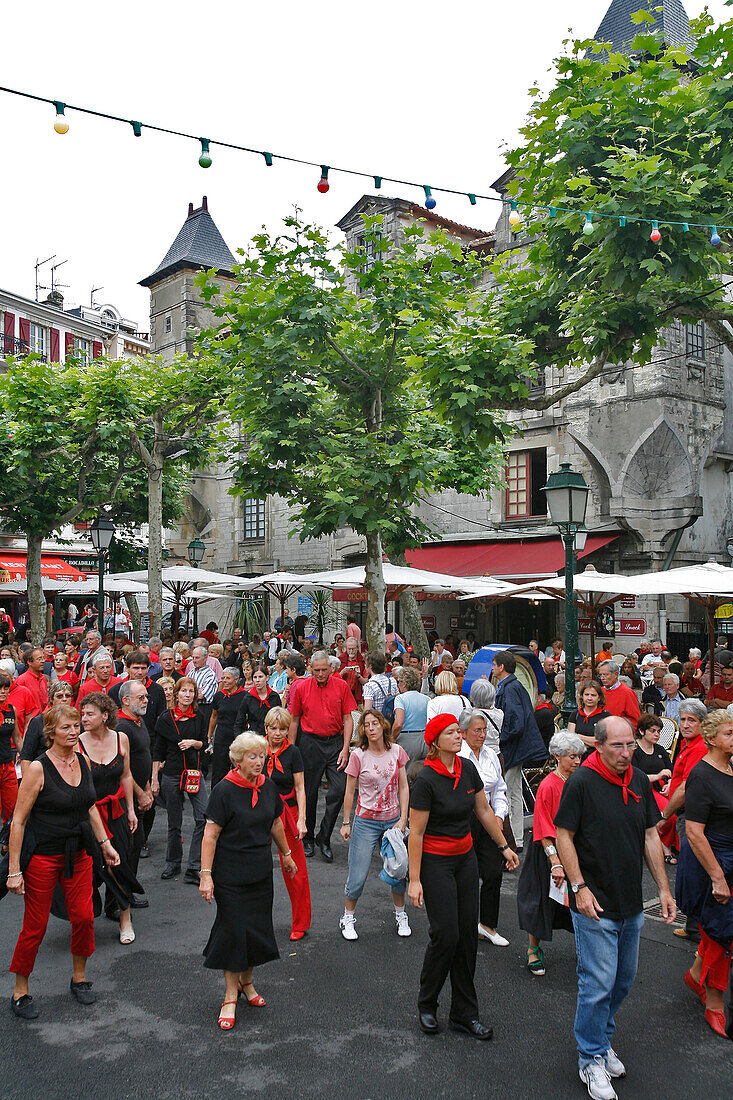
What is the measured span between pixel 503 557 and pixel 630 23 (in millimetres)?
13534

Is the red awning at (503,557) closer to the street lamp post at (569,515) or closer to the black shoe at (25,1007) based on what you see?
the street lamp post at (569,515)

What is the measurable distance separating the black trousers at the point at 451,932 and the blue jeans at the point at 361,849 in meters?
1.41

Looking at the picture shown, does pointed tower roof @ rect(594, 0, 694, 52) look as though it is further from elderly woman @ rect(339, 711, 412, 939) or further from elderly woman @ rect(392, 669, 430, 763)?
elderly woman @ rect(339, 711, 412, 939)

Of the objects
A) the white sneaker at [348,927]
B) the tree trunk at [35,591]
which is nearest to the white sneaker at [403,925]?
the white sneaker at [348,927]

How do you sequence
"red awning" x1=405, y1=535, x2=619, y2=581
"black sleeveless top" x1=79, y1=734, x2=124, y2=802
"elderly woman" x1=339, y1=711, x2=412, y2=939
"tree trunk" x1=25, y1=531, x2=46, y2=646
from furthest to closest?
"tree trunk" x1=25, y1=531, x2=46, y2=646 → "red awning" x1=405, y1=535, x2=619, y2=581 → "elderly woman" x1=339, y1=711, x2=412, y2=939 → "black sleeveless top" x1=79, y1=734, x2=124, y2=802

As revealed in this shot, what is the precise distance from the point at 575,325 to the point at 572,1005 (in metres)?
7.10

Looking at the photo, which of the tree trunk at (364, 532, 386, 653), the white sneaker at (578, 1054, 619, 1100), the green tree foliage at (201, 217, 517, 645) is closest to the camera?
the white sneaker at (578, 1054, 619, 1100)

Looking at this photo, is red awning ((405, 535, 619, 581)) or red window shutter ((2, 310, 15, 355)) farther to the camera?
red window shutter ((2, 310, 15, 355))

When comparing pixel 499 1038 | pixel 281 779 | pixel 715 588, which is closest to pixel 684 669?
pixel 715 588

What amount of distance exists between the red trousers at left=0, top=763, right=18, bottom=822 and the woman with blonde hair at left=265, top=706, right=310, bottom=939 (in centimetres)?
279

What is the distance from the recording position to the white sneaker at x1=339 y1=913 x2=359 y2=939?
602 centimetres

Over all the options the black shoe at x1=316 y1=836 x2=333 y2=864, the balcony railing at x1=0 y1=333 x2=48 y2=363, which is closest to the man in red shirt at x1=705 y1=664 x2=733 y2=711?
the black shoe at x1=316 y1=836 x2=333 y2=864

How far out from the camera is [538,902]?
5.26m

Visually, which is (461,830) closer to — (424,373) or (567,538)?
(567,538)
